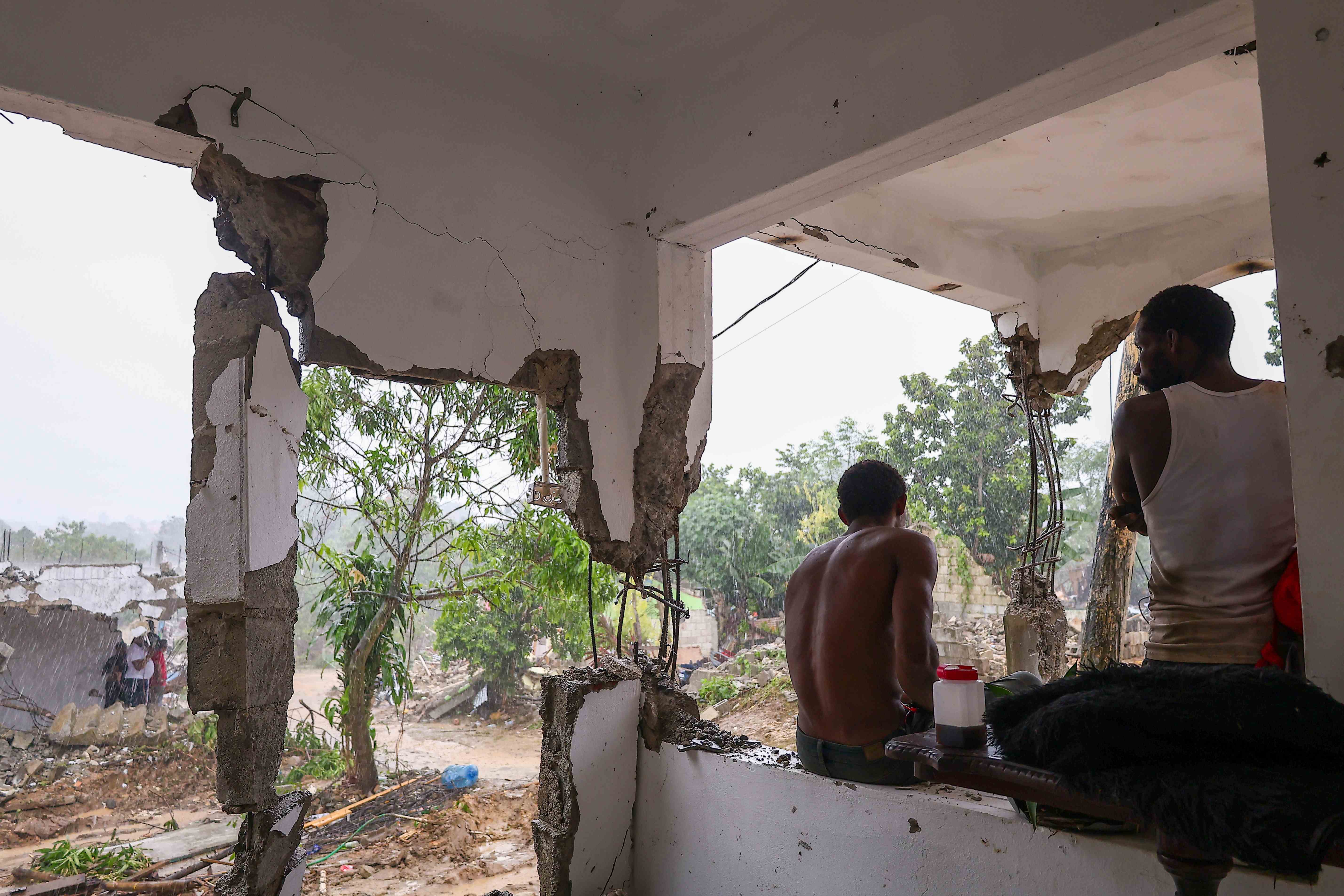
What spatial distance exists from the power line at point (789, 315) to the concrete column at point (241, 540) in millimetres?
1982

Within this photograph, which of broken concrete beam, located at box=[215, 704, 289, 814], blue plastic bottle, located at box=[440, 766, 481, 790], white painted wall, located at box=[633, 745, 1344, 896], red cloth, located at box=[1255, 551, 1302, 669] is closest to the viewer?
red cloth, located at box=[1255, 551, 1302, 669]

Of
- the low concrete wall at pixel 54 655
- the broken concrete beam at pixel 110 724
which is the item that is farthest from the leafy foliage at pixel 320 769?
the low concrete wall at pixel 54 655

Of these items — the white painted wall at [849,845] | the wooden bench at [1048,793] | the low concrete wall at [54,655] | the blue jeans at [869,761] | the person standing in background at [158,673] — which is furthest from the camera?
the person standing in background at [158,673]

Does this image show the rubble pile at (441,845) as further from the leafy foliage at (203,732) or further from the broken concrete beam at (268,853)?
the leafy foliage at (203,732)

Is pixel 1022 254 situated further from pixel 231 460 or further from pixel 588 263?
pixel 231 460

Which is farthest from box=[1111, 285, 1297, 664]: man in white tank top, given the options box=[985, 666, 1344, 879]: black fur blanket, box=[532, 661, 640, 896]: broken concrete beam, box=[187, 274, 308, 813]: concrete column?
box=[187, 274, 308, 813]: concrete column

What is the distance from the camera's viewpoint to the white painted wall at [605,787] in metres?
3.02

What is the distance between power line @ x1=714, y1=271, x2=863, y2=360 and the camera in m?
8.14

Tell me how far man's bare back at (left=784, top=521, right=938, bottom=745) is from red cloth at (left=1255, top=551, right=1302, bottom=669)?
81 centimetres

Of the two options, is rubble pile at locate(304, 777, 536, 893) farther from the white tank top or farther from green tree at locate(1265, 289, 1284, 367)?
green tree at locate(1265, 289, 1284, 367)

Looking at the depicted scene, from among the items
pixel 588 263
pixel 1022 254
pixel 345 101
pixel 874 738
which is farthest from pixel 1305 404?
pixel 1022 254

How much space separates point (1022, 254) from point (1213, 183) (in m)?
1.12

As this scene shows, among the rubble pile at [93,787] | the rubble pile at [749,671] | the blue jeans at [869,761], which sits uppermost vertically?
the blue jeans at [869,761]

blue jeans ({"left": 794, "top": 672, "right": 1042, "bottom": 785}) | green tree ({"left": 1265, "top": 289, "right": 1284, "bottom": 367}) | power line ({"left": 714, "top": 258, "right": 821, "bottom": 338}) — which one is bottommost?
blue jeans ({"left": 794, "top": 672, "right": 1042, "bottom": 785})
